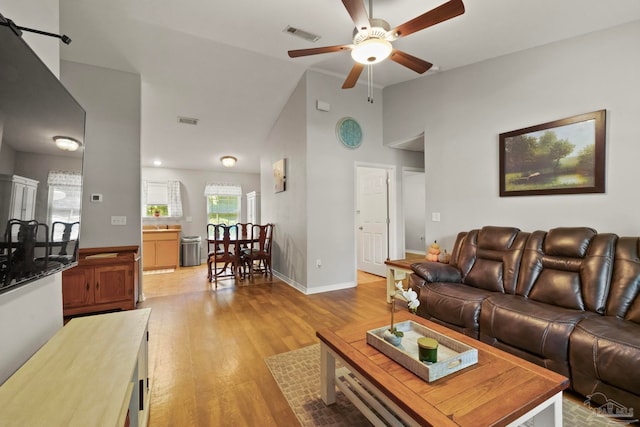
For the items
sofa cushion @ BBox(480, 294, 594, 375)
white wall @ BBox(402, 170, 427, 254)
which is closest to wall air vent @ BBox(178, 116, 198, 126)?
sofa cushion @ BBox(480, 294, 594, 375)

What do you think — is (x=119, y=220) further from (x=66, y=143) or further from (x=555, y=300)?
(x=555, y=300)

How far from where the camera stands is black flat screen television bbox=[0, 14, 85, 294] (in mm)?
978

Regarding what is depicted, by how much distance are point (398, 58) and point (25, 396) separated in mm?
3128

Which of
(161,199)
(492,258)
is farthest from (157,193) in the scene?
(492,258)

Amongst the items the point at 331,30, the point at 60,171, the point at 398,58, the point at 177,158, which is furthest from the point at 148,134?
the point at 398,58

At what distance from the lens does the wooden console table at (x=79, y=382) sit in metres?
0.82

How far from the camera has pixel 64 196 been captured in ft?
4.52

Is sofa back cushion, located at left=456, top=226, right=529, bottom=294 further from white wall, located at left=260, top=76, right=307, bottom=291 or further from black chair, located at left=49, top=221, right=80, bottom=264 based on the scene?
black chair, located at left=49, top=221, right=80, bottom=264

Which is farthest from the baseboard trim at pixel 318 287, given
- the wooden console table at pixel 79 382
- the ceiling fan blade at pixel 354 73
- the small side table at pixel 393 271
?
the ceiling fan blade at pixel 354 73

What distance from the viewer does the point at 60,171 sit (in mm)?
1372

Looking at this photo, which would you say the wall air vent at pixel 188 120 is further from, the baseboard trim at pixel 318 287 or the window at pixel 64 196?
the window at pixel 64 196

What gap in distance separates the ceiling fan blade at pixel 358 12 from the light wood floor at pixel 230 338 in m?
2.69

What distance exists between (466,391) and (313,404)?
98cm

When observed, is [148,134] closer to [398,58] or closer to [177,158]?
[177,158]
